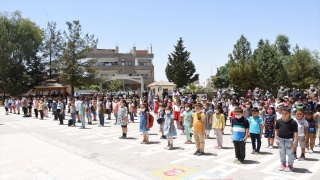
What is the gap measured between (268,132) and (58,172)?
22.2 ft

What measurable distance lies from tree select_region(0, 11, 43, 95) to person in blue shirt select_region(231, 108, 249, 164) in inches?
1532

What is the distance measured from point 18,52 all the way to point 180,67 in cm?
2756

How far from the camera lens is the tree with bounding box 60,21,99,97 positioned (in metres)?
36.3

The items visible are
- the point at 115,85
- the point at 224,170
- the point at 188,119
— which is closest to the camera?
the point at 224,170

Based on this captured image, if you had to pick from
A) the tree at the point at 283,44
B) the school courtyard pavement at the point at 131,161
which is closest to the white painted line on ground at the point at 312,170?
the school courtyard pavement at the point at 131,161

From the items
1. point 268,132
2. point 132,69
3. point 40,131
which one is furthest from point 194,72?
point 268,132

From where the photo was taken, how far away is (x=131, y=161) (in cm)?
856

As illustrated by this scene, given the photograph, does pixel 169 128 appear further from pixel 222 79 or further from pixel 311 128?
pixel 222 79

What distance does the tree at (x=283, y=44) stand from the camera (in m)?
71.2

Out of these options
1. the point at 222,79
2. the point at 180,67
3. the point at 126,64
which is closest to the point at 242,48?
the point at 222,79

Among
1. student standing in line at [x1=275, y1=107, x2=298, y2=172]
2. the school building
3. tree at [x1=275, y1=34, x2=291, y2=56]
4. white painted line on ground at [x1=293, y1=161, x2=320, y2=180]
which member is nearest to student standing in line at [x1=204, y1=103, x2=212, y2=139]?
white painted line on ground at [x1=293, y1=161, x2=320, y2=180]

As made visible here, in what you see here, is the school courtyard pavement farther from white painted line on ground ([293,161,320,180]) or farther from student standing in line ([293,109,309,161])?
student standing in line ([293,109,309,161])

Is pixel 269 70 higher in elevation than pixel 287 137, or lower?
higher

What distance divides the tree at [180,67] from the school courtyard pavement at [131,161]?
1669 inches
